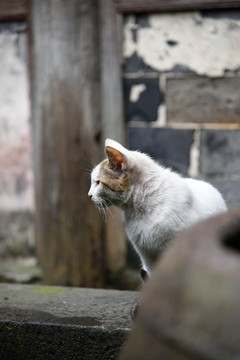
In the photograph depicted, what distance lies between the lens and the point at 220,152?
3.25 meters

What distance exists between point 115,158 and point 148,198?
19 cm

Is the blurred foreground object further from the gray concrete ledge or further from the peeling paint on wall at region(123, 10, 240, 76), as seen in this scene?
the peeling paint on wall at region(123, 10, 240, 76)

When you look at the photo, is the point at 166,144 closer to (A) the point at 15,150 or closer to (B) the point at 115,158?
(A) the point at 15,150

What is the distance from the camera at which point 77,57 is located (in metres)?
3.30

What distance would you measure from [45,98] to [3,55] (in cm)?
48

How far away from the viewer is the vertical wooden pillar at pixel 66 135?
129 inches

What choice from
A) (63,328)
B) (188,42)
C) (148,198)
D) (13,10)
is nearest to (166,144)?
(188,42)

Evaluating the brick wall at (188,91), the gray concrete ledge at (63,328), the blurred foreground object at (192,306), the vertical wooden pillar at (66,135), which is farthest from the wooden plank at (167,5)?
the blurred foreground object at (192,306)

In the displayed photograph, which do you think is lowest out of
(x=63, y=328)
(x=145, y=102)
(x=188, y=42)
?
(x=63, y=328)

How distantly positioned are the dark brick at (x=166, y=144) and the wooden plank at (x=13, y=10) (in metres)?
0.99

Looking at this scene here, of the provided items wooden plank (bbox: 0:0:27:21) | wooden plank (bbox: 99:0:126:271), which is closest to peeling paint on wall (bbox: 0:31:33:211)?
wooden plank (bbox: 0:0:27:21)

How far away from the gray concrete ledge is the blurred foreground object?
3.23ft

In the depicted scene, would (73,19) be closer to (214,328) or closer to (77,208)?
(77,208)

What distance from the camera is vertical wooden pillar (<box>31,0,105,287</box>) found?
3.29m
